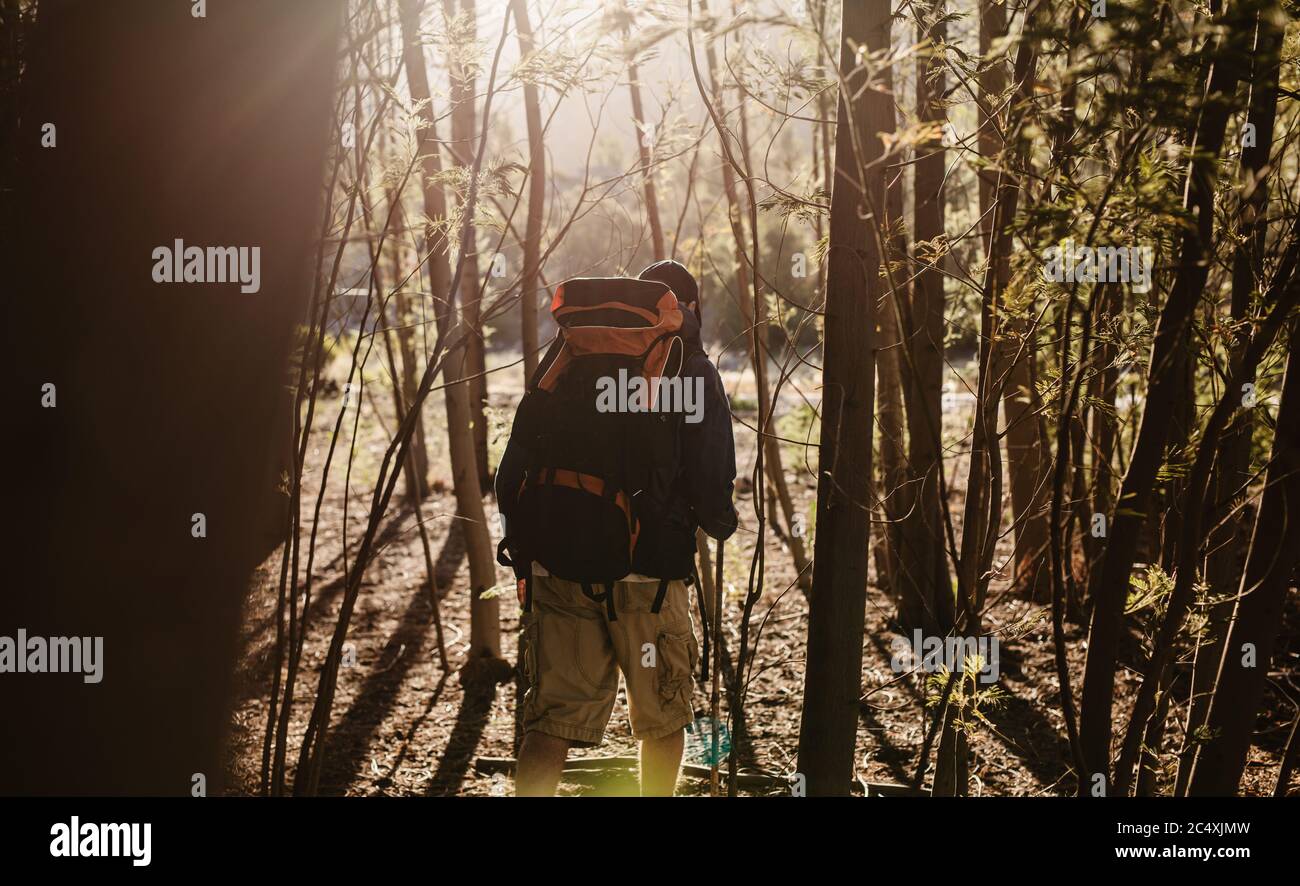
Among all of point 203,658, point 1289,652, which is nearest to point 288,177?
point 203,658

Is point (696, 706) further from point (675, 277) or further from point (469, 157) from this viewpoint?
point (469, 157)

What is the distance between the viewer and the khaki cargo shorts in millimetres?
2594

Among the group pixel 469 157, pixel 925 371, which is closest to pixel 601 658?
pixel 925 371

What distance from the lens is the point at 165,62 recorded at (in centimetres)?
131

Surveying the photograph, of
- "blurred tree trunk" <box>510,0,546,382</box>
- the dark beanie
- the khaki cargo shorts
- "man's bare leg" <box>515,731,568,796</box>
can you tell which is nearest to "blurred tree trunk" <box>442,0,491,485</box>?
"blurred tree trunk" <box>510,0,546,382</box>

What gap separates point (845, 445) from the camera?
6.54 ft

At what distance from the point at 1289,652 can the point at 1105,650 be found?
3.13m

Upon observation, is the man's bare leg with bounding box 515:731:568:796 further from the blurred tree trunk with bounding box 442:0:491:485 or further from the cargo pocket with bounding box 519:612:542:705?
the blurred tree trunk with bounding box 442:0:491:485

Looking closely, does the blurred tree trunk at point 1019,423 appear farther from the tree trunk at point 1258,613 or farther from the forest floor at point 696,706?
the tree trunk at point 1258,613

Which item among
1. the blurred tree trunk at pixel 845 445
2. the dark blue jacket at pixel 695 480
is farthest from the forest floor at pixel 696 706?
the blurred tree trunk at pixel 845 445

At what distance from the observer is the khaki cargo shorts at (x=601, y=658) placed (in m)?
2.59

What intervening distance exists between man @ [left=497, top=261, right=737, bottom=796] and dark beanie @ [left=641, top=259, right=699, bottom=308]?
28mm

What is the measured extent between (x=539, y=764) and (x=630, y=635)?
1.50ft

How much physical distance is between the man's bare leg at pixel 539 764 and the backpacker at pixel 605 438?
50 centimetres
